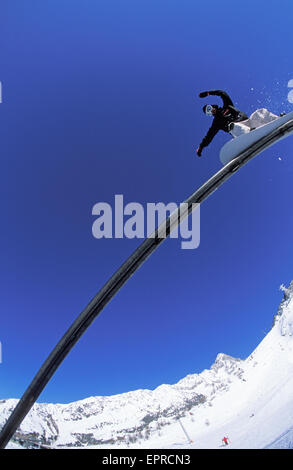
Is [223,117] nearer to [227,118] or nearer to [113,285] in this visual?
[227,118]

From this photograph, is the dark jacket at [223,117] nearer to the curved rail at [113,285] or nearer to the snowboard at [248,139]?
the snowboard at [248,139]

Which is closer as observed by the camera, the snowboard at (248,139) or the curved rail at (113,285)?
the curved rail at (113,285)

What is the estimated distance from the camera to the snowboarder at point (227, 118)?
14.2 feet

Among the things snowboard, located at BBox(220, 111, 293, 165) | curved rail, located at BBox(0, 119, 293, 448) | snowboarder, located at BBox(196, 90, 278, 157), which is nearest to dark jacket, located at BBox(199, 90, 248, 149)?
snowboarder, located at BBox(196, 90, 278, 157)

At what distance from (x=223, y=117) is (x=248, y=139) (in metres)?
1.39

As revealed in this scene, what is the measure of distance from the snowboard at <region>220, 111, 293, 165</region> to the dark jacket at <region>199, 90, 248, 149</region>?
1083 mm

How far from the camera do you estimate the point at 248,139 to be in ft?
12.2

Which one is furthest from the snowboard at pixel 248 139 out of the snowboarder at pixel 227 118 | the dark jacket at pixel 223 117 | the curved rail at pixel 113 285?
the dark jacket at pixel 223 117

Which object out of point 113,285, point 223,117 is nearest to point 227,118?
point 223,117

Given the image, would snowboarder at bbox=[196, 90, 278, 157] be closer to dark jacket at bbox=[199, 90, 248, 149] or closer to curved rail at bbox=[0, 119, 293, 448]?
dark jacket at bbox=[199, 90, 248, 149]

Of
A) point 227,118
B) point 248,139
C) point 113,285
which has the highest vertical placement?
point 227,118
